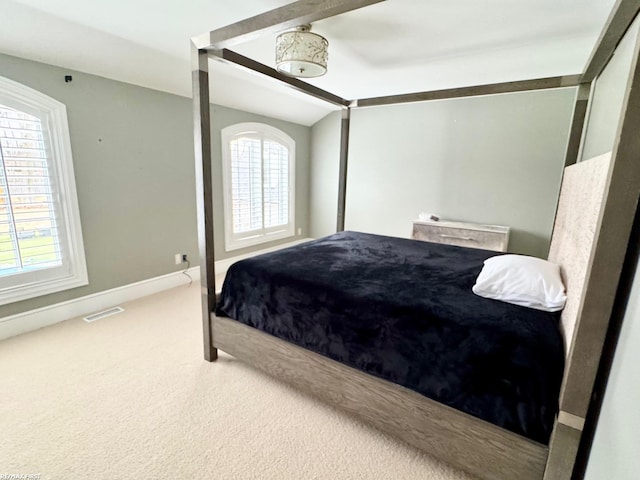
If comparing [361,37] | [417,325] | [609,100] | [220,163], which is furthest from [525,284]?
[220,163]

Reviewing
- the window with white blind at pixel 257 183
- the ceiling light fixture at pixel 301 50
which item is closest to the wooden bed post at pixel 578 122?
the ceiling light fixture at pixel 301 50

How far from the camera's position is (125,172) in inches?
120

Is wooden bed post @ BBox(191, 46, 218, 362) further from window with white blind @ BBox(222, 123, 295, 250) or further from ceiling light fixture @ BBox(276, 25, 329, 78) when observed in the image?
window with white blind @ BBox(222, 123, 295, 250)

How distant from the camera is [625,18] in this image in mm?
1518

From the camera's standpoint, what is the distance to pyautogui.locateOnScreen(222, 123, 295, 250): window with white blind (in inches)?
162

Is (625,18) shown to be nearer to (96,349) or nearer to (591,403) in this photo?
(591,403)

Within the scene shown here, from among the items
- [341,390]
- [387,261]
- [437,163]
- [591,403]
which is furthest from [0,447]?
[437,163]

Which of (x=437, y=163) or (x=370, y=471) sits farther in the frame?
(x=437, y=163)

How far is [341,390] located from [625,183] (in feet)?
4.80

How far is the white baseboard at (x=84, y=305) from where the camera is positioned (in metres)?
2.47

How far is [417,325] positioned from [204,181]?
1589 millimetres

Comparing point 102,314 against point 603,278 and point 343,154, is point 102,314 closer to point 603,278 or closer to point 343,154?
point 343,154

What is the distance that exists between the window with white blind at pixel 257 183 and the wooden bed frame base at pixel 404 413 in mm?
2531

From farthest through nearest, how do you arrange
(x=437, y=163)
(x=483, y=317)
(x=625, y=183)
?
(x=437, y=163)
(x=483, y=317)
(x=625, y=183)
